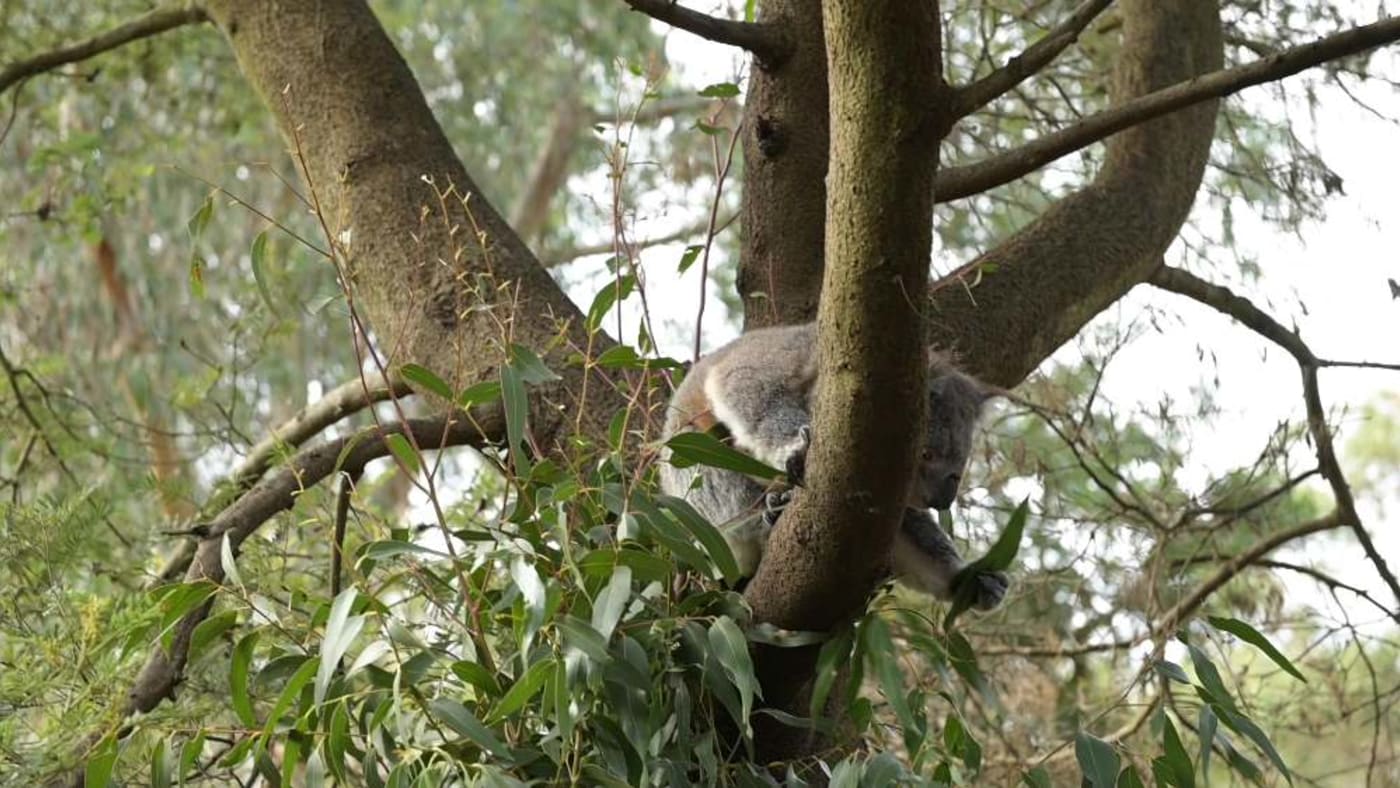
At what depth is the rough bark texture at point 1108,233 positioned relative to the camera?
3678mm

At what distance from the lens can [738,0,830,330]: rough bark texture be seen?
11.7 ft

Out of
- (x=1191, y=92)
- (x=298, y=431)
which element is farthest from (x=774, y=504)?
(x=298, y=431)

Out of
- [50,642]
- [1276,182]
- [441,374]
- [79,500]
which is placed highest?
[1276,182]

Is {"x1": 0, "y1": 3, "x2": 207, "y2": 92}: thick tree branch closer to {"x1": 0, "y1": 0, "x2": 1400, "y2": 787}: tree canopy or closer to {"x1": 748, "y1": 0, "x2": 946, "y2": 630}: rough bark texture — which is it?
{"x1": 0, "y1": 0, "x2": 1400, "y2": 787}: tree canopy

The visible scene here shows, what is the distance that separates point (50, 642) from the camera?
9.41ft

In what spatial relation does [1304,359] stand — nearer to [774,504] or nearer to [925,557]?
[925,557]

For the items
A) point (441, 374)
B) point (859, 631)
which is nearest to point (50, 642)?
point (441, 374)

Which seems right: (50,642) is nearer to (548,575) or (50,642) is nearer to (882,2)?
(548,575)

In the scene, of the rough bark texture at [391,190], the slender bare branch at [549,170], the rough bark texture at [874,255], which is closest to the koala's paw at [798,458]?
the rough bark texture at [874,255]

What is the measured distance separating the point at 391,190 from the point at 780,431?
4.07 feet

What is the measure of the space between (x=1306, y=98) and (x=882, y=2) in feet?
9.02

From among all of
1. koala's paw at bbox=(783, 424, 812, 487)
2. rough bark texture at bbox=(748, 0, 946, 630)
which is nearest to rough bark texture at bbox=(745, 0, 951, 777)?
rough bark texture at bbox=(748, 0, 946, 630)

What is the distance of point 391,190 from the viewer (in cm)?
386

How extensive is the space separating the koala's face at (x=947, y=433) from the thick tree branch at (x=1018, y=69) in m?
0.86
